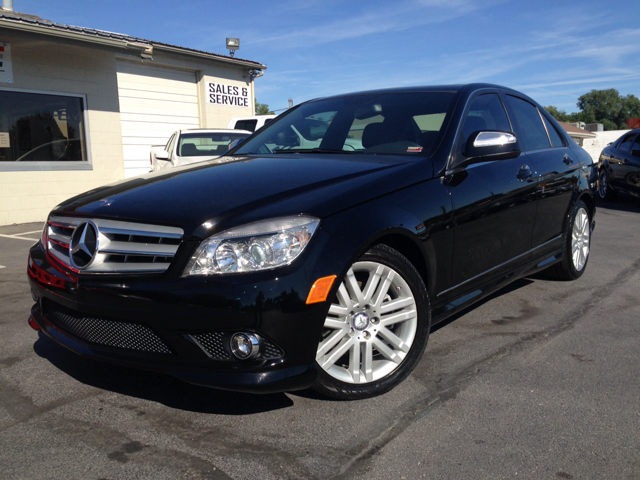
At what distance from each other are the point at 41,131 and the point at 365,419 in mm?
10097

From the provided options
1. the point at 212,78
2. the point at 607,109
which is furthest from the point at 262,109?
the point at 607,109

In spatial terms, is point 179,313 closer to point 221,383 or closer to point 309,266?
point 221,383

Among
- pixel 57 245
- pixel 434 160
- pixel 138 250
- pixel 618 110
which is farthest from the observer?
pixel 618 110

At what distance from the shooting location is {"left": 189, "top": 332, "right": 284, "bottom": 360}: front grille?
237 centimetres

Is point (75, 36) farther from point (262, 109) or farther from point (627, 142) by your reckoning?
point (262, 109)

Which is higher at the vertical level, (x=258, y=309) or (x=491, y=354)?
(x=258, y=309)

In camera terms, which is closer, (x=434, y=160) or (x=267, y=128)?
(x=434, y=160)

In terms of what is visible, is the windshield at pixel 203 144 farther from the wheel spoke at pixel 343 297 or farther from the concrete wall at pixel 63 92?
the wheel spoke at pixel 343 297

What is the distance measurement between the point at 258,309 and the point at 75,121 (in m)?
10.3

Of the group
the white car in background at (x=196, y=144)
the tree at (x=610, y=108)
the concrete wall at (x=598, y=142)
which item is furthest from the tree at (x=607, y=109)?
the white car in background at (x=196, y=144)

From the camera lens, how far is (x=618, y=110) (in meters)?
127

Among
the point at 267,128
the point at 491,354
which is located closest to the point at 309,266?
the point at 491,354

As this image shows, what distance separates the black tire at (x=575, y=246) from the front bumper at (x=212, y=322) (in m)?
3.19

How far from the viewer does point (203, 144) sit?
10797mm
